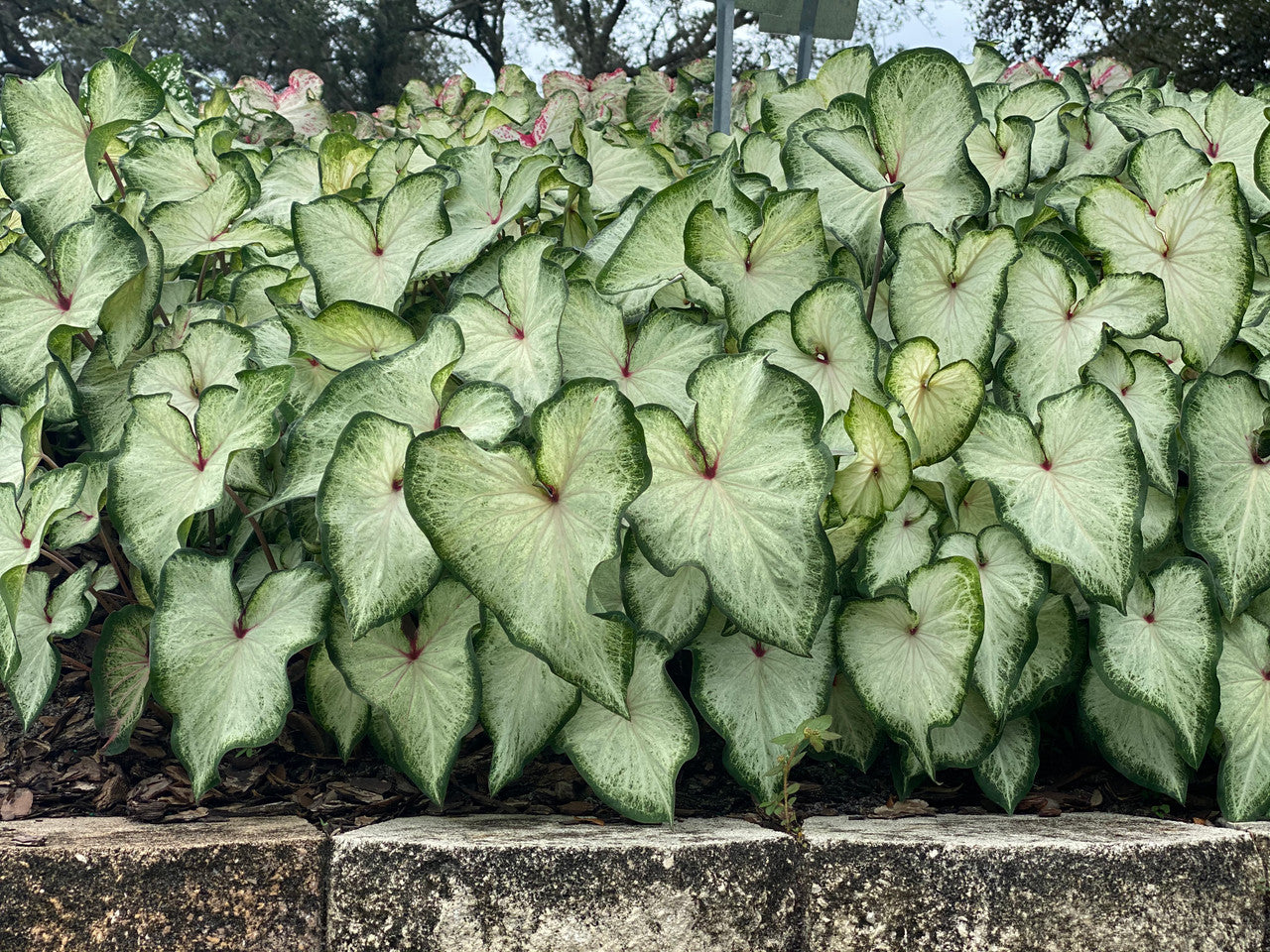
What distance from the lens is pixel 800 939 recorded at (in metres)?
1.04

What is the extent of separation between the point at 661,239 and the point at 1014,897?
31.6 inches

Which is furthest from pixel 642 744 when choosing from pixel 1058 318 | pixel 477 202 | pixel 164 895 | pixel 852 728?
pixel 477 202

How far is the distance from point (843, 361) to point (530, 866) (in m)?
0.65

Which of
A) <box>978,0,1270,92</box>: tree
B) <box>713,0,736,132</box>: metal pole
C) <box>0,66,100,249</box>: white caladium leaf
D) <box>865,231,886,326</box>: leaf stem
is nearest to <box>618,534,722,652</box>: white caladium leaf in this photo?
<box>865,231,886,326</box>: leaf stem

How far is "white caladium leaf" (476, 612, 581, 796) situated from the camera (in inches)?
43.6

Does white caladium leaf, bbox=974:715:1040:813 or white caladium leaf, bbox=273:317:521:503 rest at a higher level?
white caladium leaf, bbox=273:317:521:503

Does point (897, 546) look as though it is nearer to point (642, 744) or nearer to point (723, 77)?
point (642, 744)

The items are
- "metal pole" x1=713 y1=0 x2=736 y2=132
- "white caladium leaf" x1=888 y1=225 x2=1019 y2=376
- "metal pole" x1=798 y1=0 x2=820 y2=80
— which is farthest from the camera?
"metal pole" x1=798 y1=0 x2=820 y2=80

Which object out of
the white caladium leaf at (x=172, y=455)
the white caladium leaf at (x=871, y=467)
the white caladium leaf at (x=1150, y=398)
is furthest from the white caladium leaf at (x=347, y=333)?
the white caladium leaf at (x=1150, y=398)

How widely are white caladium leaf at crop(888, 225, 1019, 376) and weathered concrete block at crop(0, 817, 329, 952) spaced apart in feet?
2.87

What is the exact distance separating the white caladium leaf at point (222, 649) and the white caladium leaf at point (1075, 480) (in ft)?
2.38

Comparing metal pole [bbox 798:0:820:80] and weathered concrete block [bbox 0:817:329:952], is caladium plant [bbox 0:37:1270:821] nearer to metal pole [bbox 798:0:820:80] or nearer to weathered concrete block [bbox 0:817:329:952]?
weathered concrete block [bbox 0:817:329:952]

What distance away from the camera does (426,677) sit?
3.67 ft

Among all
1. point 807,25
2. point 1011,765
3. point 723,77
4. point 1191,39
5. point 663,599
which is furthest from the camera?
point 1191,39
